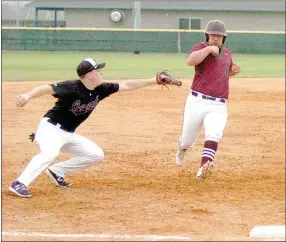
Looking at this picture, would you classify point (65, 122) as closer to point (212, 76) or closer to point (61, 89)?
point (61, 89)

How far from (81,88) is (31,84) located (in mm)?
12222

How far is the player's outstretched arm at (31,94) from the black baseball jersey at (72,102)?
0.16 metres

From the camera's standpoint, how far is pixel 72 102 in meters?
7.92

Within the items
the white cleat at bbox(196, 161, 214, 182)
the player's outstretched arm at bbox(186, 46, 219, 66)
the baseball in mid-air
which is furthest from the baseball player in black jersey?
the baseball in mid-air

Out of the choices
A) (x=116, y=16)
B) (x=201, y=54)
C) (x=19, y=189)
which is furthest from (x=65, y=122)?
(x=116, y=16)

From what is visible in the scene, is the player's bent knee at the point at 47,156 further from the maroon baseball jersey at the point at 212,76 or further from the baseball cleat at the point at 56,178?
the maroon baseball jersey at the point at 212,76

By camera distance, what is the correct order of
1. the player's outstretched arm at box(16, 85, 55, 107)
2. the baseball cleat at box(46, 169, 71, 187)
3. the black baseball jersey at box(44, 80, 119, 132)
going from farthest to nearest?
the baseball cleat at box(46, 169, 71, 187), the black baseball jersey at box(44, 80, 119, 132), the player's outstretched arm at box(16, 85, 55, 107)

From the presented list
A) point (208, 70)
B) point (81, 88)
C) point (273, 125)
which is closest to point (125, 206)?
point (81, 88)

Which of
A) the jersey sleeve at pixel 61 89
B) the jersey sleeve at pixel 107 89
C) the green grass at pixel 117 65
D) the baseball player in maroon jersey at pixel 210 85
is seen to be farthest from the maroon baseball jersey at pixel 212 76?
→ the green grass at pixel 117 65

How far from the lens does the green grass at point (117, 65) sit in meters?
23.7

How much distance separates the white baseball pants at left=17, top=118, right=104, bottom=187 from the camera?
774 centimetres

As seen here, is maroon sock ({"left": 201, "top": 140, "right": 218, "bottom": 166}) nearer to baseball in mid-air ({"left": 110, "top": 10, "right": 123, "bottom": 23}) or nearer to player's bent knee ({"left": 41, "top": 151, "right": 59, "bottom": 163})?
player's bent knee ({"left": 41, "top": 151, "right": 59, "bottom": 163})

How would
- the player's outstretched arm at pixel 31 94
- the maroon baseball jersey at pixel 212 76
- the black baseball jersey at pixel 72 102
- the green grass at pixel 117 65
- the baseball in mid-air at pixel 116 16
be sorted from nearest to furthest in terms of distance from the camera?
the player's outstretched arm at pixel 31 94 < the black baseball jersey at pixel 72 102 < the maroon baseball jersey at pixel 212 76 < the green grass at pixel 117 65 < the baseball in mid-air at pixel 116 16

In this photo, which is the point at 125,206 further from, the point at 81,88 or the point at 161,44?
the point at 161,44
